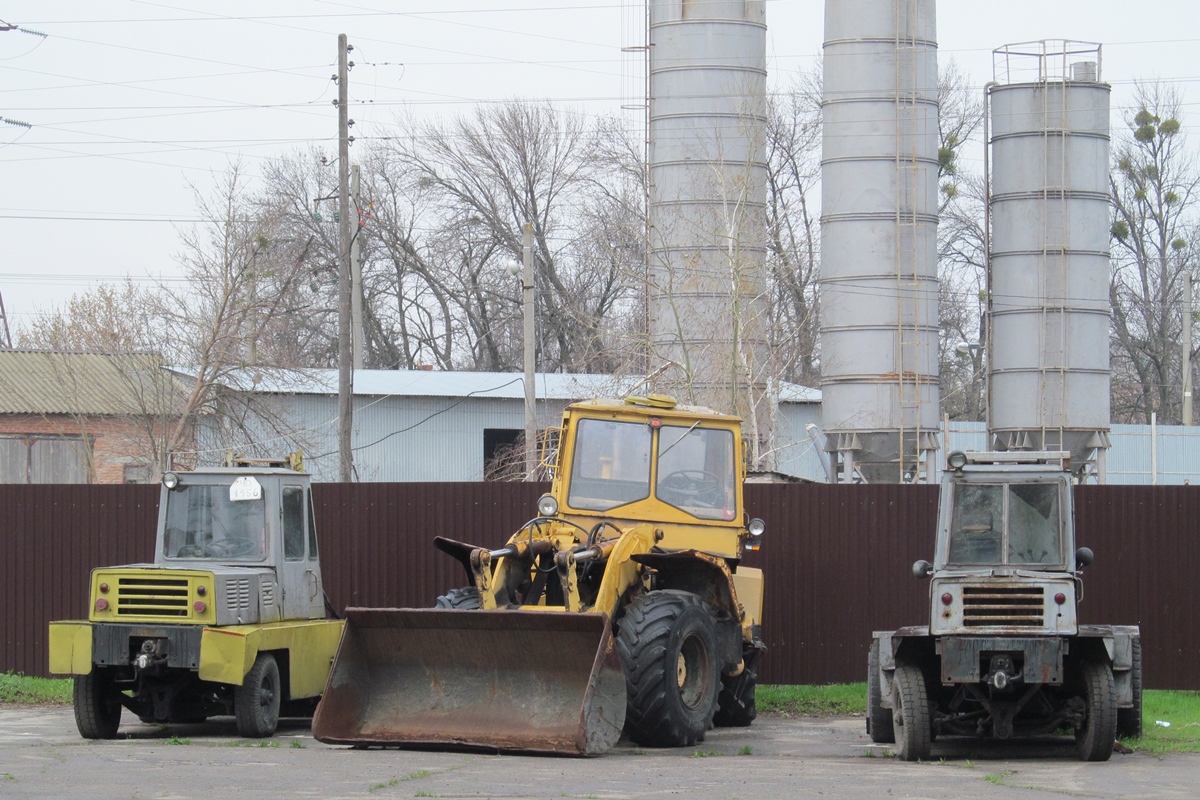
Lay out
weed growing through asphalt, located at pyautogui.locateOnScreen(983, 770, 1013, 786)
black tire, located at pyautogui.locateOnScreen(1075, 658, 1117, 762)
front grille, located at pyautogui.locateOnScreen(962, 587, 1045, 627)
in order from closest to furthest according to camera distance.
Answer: weed growing through asphalt, located at pyautogui.locateOnScreen(983, 770, 1013, 786) < black tire, located at pyautogui.locateOnScreen(1075, 658, 1117, 762) < front grille, located at pyautogui.locateOnScreen(962, 587, 1045, 627)

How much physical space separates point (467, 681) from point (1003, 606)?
166 inches

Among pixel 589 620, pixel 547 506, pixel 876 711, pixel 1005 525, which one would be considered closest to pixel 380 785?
pixel 589 620

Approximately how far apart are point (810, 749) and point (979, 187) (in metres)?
36.4

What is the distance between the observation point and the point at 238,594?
12773 millimetres

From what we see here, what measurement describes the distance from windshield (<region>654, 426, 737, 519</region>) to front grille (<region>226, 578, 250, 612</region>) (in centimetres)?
373

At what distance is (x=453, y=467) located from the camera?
36375 millimetres

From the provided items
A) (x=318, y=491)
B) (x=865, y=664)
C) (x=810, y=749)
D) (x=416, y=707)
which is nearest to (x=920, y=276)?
(x=865, y=664)

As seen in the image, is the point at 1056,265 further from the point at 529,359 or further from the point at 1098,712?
the point at 1098,712

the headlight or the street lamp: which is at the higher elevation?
the street lamp

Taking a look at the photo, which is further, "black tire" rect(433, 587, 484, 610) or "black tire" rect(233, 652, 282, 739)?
"black tire" rect(433, 587, 484, 610)

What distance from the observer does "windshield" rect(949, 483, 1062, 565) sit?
11.8 meters

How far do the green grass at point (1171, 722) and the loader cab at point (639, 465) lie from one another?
399 centimetres

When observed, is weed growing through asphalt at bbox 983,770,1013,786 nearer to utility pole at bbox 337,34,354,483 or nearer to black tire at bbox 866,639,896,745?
black tire at bbox 866,639,896,745

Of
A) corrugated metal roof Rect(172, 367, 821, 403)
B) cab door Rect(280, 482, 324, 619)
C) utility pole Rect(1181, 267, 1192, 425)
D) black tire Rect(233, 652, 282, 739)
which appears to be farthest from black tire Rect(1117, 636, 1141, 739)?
utility pole Rect(1181, 267, 1192, 425)
